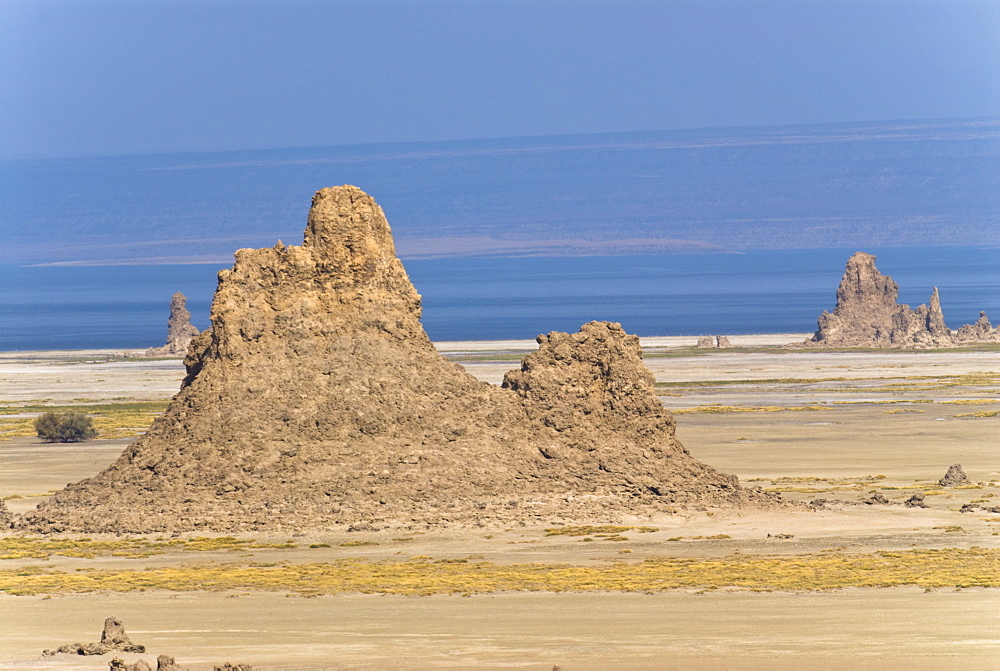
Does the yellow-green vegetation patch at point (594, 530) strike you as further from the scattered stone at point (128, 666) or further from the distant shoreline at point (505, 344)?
the distant shoreline at point (505, 344)

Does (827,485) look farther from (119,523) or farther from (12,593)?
(12,593)

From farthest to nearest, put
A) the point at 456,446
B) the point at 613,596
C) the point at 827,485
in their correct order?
1. the point at 827,485
2. the point at 456,446
3. the point at 613,596

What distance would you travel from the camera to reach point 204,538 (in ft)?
107

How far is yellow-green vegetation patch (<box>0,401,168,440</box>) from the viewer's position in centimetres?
6228


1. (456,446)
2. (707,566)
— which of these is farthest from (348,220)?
(707,566)

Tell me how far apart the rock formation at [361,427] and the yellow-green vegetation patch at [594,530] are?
22.5 inches

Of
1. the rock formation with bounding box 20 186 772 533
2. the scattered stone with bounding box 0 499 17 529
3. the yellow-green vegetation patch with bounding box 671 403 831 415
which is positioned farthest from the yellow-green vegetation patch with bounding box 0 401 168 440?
the rock formation with bounding box 20 186 772 533

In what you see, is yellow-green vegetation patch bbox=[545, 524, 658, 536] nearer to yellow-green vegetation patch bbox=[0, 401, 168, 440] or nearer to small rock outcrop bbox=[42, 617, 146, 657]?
small rock outcrop bbox=[42, 617, 146, 657]

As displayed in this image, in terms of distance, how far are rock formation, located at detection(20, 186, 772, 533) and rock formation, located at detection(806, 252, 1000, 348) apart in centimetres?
8202

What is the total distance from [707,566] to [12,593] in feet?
35.6

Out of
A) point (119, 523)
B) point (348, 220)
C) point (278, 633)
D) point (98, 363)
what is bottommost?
point (278, 633)

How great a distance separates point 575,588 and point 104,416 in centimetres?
4550

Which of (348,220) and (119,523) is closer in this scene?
(119,523)

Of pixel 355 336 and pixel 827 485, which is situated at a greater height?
pixel 355 336
